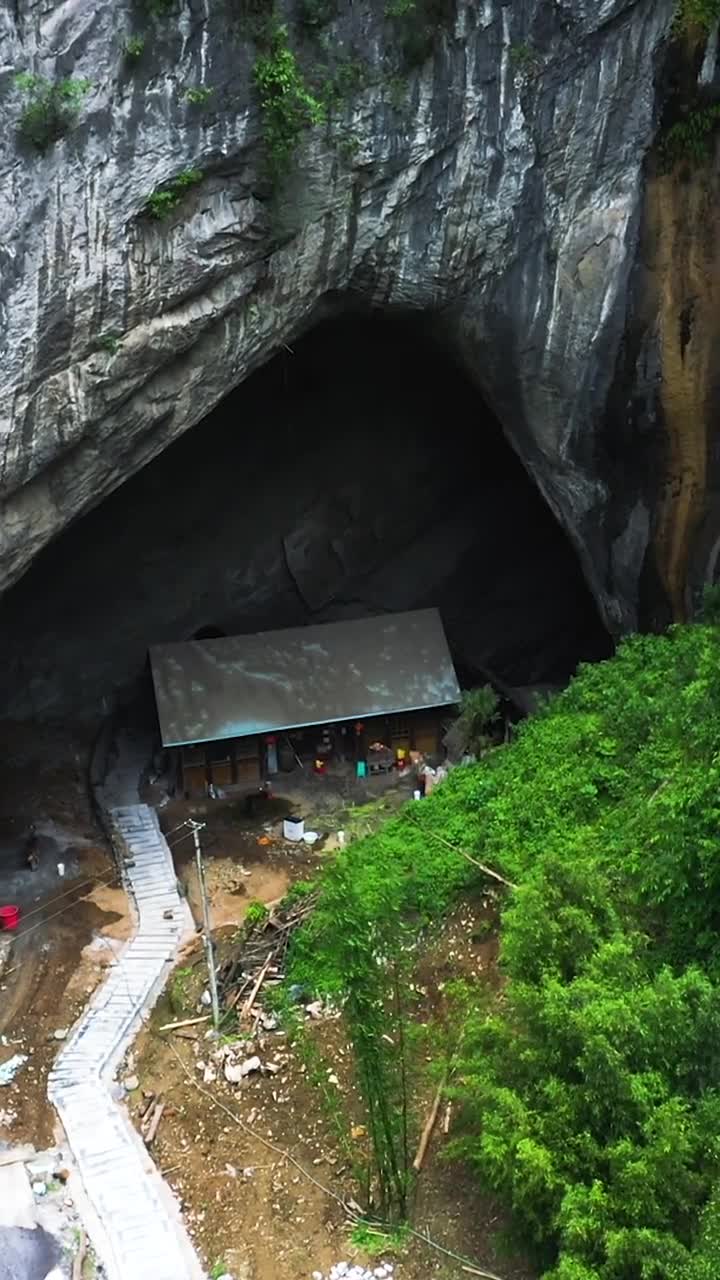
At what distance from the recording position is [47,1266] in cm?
1078

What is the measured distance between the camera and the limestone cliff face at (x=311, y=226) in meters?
13.8

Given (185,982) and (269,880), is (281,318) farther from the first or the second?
(185,982)

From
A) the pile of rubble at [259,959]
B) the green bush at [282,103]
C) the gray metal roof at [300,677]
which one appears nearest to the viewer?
the pile of rubble at [259,959]

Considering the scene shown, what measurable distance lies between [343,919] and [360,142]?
40.1 feet

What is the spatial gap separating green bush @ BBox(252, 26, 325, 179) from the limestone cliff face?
0.80 feet

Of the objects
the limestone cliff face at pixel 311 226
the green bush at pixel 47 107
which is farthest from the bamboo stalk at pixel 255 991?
the green bush at pixel 47 107

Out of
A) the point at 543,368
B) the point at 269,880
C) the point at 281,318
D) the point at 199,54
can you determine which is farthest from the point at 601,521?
the point at 199,54

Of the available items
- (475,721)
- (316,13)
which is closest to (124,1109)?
(475,721)

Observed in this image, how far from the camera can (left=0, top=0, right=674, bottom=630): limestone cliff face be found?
45.1ft

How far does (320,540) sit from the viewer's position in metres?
24.5

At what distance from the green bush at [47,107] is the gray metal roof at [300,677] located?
422 inches

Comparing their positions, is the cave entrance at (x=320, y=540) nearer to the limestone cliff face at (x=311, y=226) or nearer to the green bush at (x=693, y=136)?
the limestone cliff face at (x=311, y=226)

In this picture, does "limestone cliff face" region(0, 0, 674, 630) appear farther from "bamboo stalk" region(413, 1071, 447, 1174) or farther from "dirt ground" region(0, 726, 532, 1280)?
"bamboo stalk" region(413, 1071, 447, 1174)

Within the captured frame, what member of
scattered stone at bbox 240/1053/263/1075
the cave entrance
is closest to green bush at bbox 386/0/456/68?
the cave entrance
